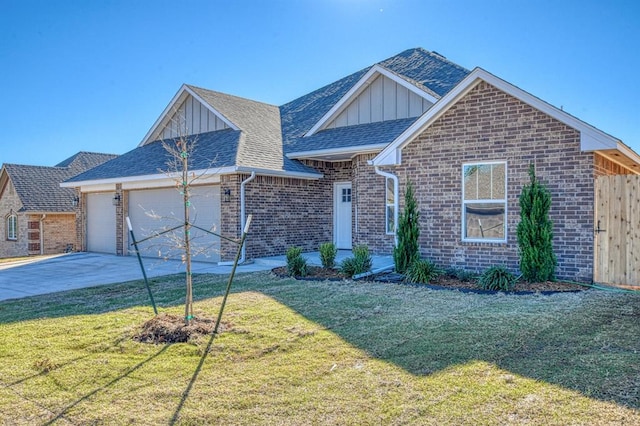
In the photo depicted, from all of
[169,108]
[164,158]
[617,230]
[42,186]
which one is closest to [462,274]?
[617,230]

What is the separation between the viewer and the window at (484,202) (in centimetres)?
1050

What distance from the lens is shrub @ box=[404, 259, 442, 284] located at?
1021cm

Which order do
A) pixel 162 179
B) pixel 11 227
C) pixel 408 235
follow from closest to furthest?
pixel 408 235, pixel 162 179, pixel 11 227

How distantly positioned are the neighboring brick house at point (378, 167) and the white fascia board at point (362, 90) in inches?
1.5

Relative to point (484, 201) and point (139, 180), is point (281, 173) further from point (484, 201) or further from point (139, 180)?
point (484, 201)

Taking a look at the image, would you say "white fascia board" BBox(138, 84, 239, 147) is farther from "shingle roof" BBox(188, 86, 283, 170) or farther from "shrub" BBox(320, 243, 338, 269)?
"shrub" BBox(320, 243, 338, 269)

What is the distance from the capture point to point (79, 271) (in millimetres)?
13930

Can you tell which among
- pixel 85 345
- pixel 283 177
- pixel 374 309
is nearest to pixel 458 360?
pixel 374 309

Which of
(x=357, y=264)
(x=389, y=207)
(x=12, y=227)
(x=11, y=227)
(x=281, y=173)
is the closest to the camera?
(x=357, y=264)

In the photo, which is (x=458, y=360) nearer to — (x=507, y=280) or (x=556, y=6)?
(x=507, y=280)

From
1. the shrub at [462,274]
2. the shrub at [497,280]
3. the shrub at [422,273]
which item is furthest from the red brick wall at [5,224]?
the shrub at [497,280]

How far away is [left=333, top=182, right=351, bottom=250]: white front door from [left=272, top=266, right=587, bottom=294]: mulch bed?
5.33 meters

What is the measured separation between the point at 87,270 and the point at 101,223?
580cm

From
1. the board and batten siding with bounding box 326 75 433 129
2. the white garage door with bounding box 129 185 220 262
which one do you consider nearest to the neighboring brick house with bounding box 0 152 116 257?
the white garage door with bounding box 129 185 220 262
